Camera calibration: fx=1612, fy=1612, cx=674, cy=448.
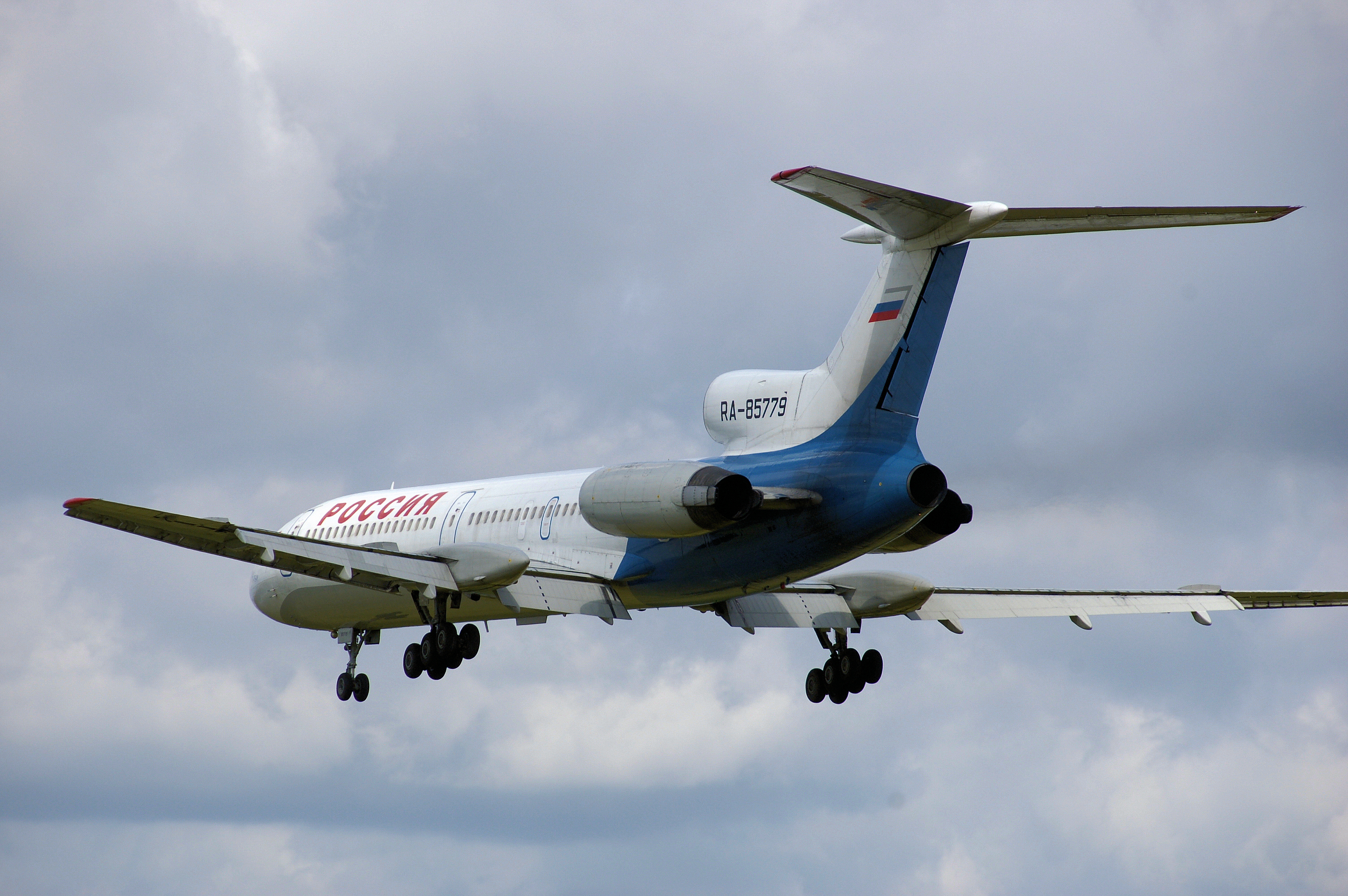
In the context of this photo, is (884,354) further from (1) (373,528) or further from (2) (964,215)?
(1) (373,528)

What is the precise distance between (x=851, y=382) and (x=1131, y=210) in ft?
16.0

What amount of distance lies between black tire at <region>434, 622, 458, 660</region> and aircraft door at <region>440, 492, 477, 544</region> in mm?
3069

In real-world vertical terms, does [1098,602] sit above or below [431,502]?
below

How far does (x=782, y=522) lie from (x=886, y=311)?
360 centimetres

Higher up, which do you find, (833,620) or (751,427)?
(751,427)

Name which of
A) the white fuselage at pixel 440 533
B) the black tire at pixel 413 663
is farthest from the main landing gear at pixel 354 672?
the black tire at pixel 413 663

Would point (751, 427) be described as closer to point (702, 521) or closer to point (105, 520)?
point (702, 521)

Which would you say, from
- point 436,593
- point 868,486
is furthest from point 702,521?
point 436,593

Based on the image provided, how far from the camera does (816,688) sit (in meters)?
30.7

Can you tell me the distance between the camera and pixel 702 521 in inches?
947

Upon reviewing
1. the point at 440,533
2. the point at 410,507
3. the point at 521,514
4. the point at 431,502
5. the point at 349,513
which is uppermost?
the point at 349,513

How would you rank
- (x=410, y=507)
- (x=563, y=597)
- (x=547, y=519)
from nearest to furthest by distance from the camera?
(x=563, y=597) < (x=547, y=519) < (x=410, y=507)

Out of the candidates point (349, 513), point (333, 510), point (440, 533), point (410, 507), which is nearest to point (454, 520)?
point (440, 533)

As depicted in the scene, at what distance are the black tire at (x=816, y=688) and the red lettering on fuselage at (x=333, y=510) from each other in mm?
11564
